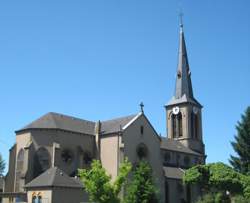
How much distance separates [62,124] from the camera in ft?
175

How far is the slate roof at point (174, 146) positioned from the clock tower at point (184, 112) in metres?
1.77

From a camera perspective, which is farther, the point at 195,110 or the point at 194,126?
the point at 195,110

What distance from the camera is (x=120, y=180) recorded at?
126 feet

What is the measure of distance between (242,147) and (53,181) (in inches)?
1105

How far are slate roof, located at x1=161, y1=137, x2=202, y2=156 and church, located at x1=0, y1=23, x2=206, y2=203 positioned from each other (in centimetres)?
406

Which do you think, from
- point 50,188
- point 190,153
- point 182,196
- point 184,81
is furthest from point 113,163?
point 184,81

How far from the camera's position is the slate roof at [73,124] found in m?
52.0

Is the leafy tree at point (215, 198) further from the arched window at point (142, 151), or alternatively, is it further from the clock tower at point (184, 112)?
the clock tower at point (184, 112)

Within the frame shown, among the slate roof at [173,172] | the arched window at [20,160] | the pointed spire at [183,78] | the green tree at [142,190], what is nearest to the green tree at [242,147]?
the slate roof at [173,172]

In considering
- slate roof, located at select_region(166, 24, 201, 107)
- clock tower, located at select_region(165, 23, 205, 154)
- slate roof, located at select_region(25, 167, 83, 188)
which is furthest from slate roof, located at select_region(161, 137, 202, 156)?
slate roof, located at select_region(25, 167, 83, 188)

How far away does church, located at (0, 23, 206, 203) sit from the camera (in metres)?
44.7

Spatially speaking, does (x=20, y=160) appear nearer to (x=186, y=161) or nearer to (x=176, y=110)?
(x=186, y=161)

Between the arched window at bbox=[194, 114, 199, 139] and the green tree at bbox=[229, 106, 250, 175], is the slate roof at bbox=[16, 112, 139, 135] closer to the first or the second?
the green tree at bbox=[229, 106, 250, 175]

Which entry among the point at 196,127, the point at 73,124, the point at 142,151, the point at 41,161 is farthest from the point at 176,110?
the point at 41,161
